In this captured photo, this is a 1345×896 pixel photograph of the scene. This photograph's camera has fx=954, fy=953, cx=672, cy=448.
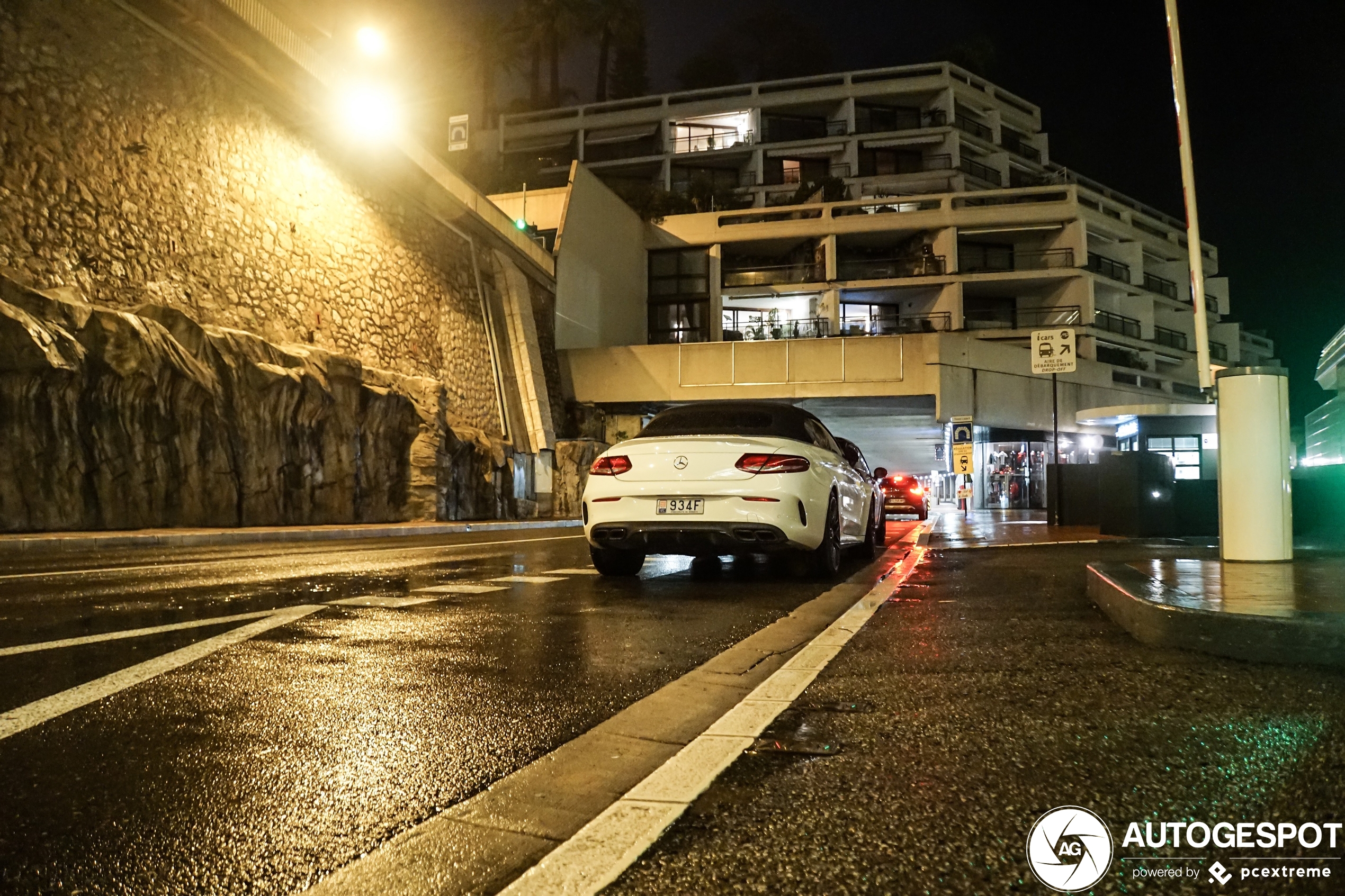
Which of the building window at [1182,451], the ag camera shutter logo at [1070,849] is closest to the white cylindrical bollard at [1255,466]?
the ag camera shutter logo at [1070,849]

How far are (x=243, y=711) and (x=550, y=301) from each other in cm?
3600

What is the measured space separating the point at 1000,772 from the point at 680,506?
5.13 m

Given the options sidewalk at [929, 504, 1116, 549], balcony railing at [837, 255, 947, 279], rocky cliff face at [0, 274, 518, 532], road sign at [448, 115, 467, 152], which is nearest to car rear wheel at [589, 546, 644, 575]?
sidewalk at [929, 504, 1116, 549]

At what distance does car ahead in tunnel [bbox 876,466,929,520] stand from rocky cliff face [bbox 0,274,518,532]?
13.4 meters

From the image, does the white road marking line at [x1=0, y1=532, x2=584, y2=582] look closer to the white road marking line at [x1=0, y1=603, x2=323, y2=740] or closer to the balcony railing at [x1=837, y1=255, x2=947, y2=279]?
the white road marking line at [x1=0, y1=603, x2=323, y2=740]

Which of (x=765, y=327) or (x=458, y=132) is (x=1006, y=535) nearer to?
(x=458, y=132)

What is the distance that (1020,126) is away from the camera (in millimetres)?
63156

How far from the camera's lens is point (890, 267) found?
51875mm

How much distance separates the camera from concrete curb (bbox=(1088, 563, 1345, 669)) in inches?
158

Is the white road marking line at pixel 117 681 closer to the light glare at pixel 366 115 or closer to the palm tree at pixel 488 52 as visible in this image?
the light glare at pixel 366 115

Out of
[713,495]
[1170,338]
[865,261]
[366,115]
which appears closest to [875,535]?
[713,495]

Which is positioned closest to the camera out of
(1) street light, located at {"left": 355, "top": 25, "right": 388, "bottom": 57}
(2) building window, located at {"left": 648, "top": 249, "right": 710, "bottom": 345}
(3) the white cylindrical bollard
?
(3) the white cylindrical bollard

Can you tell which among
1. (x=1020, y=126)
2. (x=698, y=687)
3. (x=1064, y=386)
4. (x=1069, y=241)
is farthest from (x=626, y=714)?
(x=1020, y=126)

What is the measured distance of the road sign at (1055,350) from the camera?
1794 centimetres
